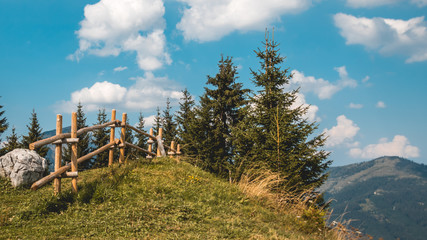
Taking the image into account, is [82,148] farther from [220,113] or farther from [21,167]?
[21,167]

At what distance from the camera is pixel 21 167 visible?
1030 cm

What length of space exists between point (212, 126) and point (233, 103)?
9.76ft

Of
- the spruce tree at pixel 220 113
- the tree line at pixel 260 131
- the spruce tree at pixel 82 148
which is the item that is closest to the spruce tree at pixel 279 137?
the tree line at pixel 260 131

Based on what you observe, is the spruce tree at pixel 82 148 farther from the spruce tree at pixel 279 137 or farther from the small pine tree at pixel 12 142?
the spruce tree at pixel 279 137

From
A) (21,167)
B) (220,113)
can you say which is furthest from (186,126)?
(21,167)

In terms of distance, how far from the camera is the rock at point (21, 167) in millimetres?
10188

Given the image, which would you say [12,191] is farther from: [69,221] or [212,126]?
[212,126]

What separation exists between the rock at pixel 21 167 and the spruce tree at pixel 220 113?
51.3 ft

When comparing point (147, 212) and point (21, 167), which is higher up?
point (21, 167)

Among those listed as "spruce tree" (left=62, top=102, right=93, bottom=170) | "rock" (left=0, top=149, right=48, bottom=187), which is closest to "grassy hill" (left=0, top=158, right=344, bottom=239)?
"rock" (left=0, top=149, right=48, bottom=187)

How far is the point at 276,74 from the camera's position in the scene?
1734 centimetres

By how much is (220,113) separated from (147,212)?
817 inches

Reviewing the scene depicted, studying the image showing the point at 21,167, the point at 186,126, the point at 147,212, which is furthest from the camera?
the point at 186,126

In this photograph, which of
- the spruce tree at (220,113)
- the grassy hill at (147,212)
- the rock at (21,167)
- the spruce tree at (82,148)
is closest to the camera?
the grassy hill at (147,212)
